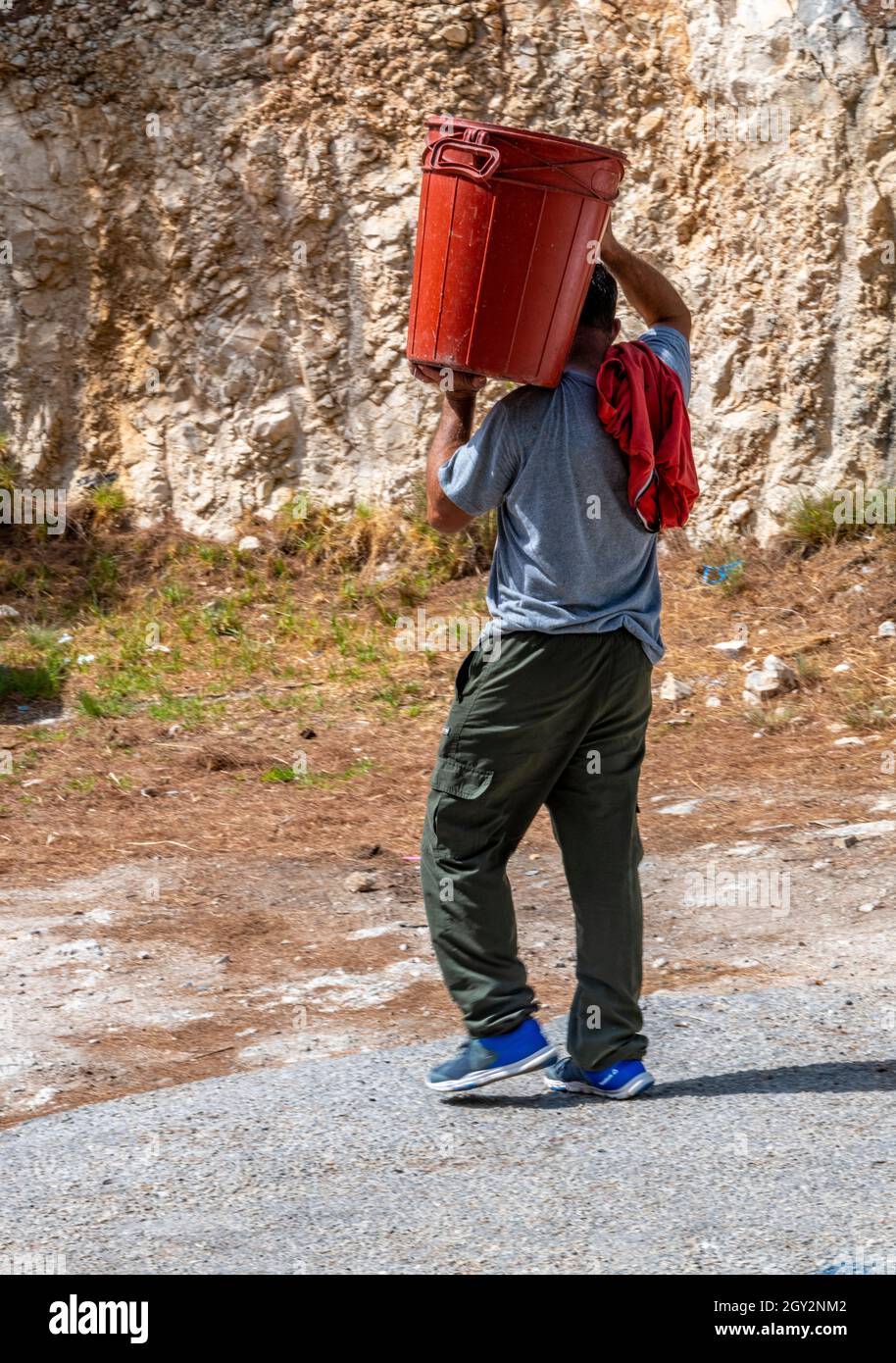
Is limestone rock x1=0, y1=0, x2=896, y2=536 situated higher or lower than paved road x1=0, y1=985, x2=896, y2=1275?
higher

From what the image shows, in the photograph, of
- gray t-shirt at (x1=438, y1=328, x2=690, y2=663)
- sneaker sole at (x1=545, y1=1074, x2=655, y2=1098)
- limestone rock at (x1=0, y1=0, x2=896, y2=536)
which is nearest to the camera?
gray t-shirt at (x1=438, y1=328, x2=690, y2=663)

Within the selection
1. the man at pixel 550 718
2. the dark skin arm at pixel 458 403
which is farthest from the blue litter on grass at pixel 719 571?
the man at pixel 550 718

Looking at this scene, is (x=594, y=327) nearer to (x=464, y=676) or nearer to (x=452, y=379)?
(x=452, y=379)

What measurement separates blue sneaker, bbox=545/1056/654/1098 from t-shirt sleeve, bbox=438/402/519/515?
127cm

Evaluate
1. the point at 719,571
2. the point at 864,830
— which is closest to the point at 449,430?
the point at 864,830

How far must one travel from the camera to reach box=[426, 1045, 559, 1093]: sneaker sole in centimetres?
327

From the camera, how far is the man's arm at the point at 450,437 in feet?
10.6

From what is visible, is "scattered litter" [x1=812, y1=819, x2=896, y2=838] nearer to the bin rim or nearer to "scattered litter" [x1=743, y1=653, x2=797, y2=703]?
"scattered litter" [x1=743, y1=653, x2=797, y2=703]

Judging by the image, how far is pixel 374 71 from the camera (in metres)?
9.77

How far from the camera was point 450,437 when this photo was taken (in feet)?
10.7

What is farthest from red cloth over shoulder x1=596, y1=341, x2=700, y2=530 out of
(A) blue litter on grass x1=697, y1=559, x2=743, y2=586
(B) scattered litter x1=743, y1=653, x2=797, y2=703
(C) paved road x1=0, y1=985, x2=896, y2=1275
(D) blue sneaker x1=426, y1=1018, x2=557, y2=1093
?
(A) blue litter on grass x1=697, y1=559, x2=743, y2=586

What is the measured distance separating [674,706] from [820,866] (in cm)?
216

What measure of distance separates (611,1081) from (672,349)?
1660 millimetres

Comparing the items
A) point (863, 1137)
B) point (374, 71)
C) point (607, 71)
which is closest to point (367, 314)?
point (374, 71)
